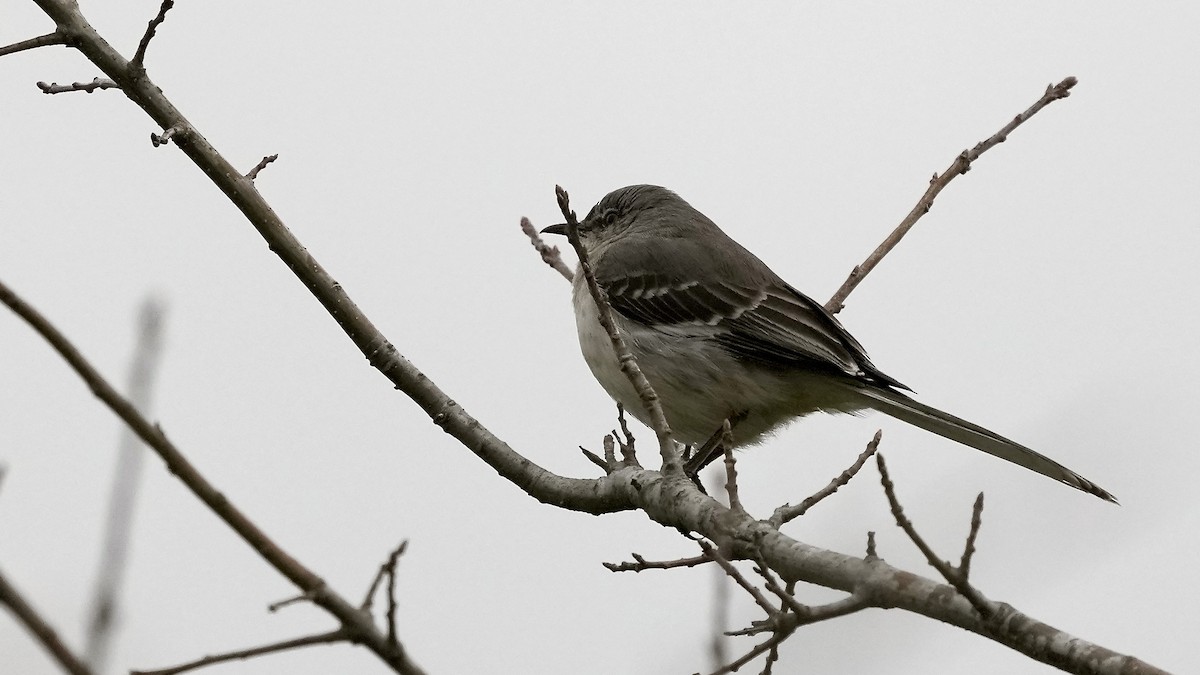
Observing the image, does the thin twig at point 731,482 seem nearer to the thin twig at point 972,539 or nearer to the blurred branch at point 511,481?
the blurred branch at point 511,481

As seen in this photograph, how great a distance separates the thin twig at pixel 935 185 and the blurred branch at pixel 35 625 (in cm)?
461

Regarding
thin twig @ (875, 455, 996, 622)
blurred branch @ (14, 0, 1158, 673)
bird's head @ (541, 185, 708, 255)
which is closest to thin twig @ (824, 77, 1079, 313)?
bird's head @ (541, 185, 708, 255)

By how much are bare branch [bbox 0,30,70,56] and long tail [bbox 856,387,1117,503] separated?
3.81m

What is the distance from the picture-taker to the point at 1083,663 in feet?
7.75

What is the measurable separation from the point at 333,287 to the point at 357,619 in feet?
9.19

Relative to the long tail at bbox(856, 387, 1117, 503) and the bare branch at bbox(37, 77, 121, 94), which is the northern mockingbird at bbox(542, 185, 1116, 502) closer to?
the long tail at bbox(856, 387, 1117, 503)

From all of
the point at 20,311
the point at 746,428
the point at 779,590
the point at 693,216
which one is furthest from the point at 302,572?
the point at 693,216

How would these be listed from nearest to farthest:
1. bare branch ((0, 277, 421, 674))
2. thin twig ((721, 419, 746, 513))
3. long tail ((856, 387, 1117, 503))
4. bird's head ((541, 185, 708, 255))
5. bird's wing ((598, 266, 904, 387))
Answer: bare branch ((0, 277, 421, 674)) → thin twig ((721, 419, 746, 513)) → long tail ((856, 387, 1117, 503)) → bird's wing ((598, 266, 904, 387)) → bird's head ((541, 185, 708, 255))

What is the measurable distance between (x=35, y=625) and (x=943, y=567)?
5.39ft

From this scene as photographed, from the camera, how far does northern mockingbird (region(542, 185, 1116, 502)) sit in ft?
20.3

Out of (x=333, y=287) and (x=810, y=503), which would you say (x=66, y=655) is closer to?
(x=810, y=503)

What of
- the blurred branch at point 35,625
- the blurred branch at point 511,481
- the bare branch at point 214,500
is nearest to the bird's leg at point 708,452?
the blurred branch at point 511,481

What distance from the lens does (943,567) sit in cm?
245

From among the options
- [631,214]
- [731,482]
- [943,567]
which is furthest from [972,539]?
[631,214]
